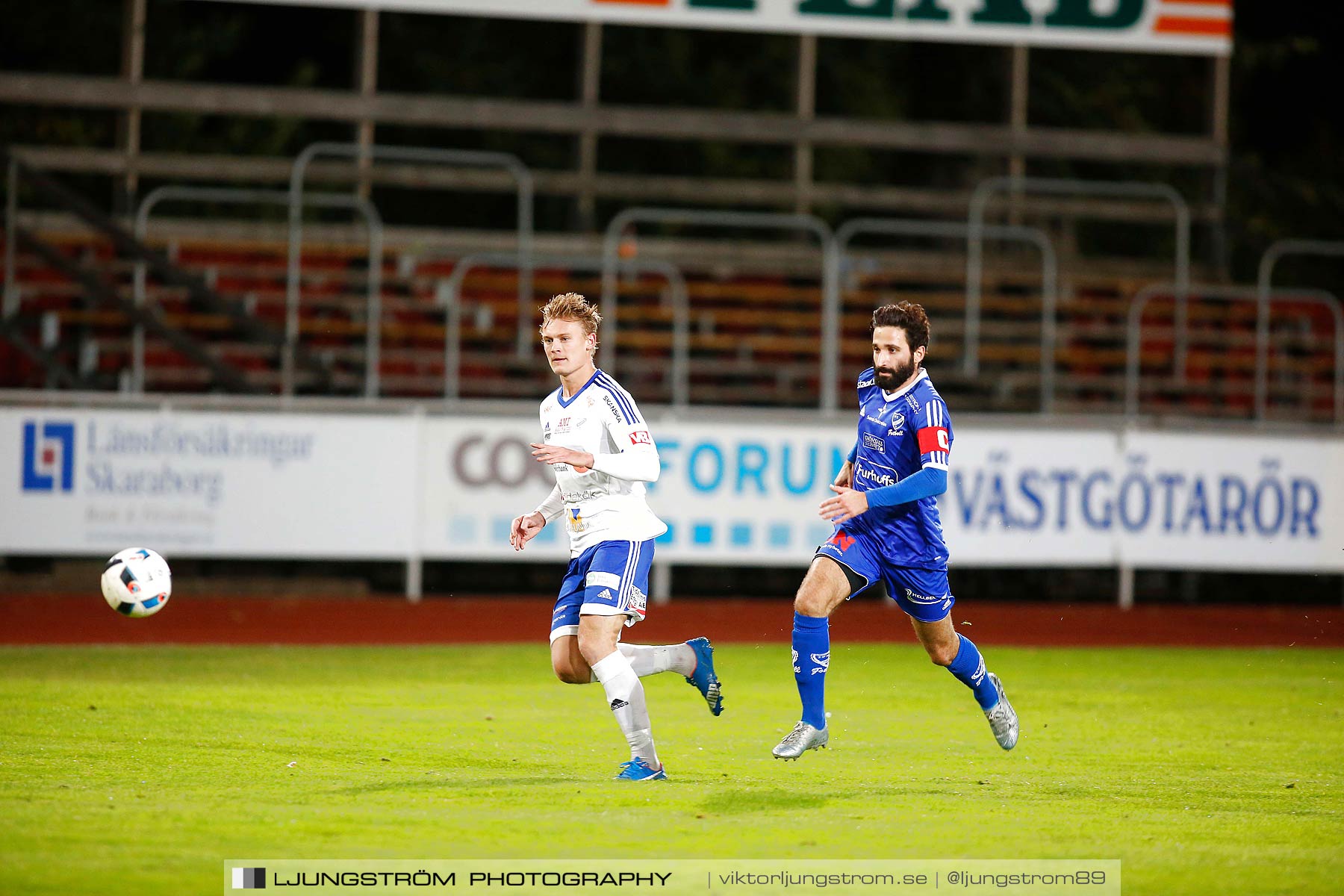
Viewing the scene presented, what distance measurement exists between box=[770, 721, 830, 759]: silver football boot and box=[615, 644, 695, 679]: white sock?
22.4 inches

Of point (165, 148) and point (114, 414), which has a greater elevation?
point (165, 148)

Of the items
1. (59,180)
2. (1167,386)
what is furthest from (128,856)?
(59,180)

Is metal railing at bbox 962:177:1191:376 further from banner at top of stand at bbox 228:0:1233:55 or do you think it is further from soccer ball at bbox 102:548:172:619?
soccer ball at bbox 102:548:172:619

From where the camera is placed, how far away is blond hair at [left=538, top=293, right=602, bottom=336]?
7344 mm

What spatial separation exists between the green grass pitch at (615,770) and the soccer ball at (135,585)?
23.6 inches

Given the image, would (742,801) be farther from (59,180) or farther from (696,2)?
(59,180)

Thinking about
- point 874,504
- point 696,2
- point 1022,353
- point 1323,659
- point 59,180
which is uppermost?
point 696,2

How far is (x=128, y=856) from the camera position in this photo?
18.6 ft

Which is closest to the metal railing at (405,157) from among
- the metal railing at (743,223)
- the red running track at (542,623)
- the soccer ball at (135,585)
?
the metal railing at (743,223)

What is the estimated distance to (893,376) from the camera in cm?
792

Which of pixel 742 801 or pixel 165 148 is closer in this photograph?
pixel 742 801

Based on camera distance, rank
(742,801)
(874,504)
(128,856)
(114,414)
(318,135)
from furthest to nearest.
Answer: (318,135) < (114,414) < (874,504) < (742,801) < (128,856)

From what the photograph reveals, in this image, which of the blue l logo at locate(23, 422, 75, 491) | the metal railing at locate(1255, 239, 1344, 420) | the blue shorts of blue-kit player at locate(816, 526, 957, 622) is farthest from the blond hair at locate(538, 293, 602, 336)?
the metal railing at locate(1255, 239, 1344, 420)

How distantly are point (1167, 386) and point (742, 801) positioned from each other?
1430cm
